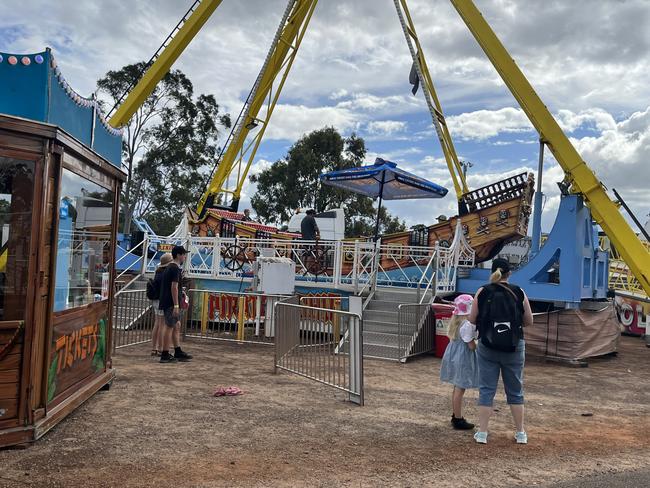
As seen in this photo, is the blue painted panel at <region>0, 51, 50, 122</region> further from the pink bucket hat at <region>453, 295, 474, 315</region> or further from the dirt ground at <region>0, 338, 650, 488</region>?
the pink bucket hat at <region>453, 295, 474, 315</region>

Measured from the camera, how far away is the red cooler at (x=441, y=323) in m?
9.93

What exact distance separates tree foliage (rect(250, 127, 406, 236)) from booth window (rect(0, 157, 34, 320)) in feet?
106

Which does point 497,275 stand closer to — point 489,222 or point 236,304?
point 236,304

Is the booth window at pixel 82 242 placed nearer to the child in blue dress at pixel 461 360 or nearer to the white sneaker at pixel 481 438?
the child in blue dress at pixel 461 360

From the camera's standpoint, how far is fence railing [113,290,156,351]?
9.52 metres

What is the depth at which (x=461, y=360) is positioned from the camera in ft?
17.6

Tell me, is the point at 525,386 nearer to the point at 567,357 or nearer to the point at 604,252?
the point at 567,357

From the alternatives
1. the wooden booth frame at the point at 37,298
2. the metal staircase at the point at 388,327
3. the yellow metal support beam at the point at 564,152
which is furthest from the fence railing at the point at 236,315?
the yellow metal support beam at the point at 564,152

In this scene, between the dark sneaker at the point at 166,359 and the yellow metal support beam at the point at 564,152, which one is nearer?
the dark sneaker at the point at 166,359

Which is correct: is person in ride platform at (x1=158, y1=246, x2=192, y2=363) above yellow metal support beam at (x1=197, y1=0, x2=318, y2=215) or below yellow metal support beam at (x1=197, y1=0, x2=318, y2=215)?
below

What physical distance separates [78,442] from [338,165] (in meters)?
33.3

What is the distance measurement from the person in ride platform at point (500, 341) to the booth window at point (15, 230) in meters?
3.92

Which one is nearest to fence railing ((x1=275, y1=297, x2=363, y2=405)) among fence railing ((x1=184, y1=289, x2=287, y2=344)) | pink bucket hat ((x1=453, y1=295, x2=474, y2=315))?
pink bucket hat ((x1=453, y1=295, x2=474, y2=315))

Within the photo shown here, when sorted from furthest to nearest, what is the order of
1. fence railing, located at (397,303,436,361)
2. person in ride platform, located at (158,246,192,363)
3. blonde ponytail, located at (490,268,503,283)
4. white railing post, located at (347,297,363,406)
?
1. fence railing, located at (397,303,436,361)
2. person in ride platform, located at (158,246,192,363)
3. white railing post, located at (347,297,363,406)
4. blonde ponytail, located at (490,268,503,283)
